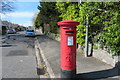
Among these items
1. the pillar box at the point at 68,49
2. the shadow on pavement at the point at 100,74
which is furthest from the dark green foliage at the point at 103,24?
the pillar box at the point at 68,49

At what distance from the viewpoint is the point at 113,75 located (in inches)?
200

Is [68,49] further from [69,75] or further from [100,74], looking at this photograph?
Result: [100,74]

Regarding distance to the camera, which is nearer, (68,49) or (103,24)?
(68,49)

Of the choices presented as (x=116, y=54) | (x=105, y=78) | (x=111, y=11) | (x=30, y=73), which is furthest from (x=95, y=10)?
(x=30, y=73)

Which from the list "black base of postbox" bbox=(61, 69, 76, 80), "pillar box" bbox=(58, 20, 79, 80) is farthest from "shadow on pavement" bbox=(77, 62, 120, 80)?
"pillar box" bbox=(58, 20, 79, 80)

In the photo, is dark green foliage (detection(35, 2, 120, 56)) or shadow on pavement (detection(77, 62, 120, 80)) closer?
shadow on pavement (detection(77, 62, 120, 80))

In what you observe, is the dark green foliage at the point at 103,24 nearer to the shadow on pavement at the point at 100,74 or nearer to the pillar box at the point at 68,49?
the shadow on pavement at the point at 100,74

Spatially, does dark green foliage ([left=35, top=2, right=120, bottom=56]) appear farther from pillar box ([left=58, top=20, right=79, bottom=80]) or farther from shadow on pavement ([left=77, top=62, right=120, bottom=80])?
pillar box ([left=58, top=20, right=79, bottom=80])

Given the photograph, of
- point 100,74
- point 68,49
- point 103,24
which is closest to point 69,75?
point 68,49

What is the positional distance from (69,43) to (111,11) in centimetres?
313

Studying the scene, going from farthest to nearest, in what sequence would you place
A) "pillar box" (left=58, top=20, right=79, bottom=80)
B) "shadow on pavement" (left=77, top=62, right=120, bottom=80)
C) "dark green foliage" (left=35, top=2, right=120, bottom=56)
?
"dark green foliage" (left=35, top=2, right=120, bottom=56) < "shadow on pavement" (left=77, top=62, right=120, bottom=80) < "pillar box" (left=58, top=20, right=79, bottom=80)

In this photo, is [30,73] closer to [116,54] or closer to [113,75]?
[113,75]

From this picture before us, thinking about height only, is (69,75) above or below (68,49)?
below

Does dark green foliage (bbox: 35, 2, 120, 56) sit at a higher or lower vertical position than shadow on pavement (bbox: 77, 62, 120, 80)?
higher
